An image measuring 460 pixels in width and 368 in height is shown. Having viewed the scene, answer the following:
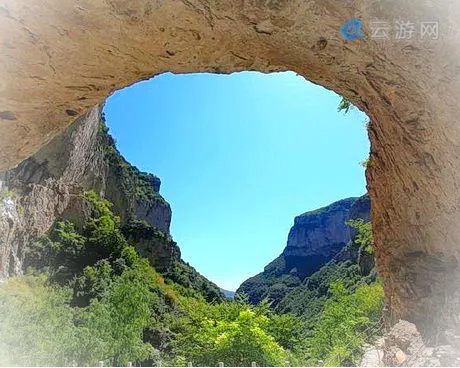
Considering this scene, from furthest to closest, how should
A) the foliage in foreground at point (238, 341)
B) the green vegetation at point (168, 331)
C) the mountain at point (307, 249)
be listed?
the mountain at point (307, 249), the foliage in foreground at point (238, 341), the green vegetation at point (168, 331)

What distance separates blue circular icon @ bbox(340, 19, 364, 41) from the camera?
506 cm

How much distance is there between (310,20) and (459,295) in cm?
458

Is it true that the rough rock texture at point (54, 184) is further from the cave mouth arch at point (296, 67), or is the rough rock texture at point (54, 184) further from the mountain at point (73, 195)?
the cave mouth arch at point (296, 67)

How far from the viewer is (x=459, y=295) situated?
6355mm

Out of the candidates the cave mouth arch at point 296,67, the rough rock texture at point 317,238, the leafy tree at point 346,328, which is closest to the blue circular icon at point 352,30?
the cave mouth arch at point 296,67

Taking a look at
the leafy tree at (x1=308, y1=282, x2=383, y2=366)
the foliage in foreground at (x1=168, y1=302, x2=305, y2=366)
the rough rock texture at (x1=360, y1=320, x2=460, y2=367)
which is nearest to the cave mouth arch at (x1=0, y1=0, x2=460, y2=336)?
the rough rock texture at (x1=360, y1=320, x2=460, y2=367)

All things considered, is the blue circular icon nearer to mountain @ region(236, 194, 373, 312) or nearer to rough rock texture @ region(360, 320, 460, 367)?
rough rock texture @ region(360, 320, 460, 367)

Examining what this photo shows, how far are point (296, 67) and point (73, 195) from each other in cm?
4413

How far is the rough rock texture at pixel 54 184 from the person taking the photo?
1244 inches

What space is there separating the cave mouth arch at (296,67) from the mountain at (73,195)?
1836cm

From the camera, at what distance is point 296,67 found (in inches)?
259

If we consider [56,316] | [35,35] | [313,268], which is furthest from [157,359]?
[313,268]

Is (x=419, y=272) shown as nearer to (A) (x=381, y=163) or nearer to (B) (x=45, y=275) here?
(A) (x=381, y=163)

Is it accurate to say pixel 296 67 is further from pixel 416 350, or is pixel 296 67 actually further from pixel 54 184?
pixel 54 184
